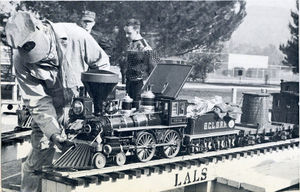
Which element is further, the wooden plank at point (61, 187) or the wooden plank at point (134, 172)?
the wooden plank at point (134, 172)

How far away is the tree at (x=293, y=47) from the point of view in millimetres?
4955

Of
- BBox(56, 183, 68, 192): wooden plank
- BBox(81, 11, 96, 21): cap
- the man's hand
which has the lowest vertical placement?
BBox(56, 183, 68, 192): wooden plank

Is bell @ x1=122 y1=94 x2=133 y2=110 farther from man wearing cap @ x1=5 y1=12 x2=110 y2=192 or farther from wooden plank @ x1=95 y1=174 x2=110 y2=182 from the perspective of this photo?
wooden plank @ x1=95 y1=174 x2=110 y2=182

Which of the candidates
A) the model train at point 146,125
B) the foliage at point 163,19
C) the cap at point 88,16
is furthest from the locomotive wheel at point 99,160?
the cap at point 88,16

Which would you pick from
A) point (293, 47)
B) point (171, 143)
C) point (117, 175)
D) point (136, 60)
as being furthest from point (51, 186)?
point (293, 47)

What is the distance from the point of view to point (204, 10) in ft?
13.5

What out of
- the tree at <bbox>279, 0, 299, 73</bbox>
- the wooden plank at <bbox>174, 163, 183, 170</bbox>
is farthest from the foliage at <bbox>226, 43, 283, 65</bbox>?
the wooden plank at <bbox>174, 163, 183, 170</bbox>

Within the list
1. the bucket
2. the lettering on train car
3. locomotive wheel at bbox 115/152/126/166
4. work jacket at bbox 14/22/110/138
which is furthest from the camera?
the bucket

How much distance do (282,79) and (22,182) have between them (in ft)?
10.7

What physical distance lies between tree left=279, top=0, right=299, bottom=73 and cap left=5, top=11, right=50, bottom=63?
9.90ft

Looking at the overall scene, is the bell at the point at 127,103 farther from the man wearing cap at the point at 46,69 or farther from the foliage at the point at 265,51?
the foliage at the point at 265,51

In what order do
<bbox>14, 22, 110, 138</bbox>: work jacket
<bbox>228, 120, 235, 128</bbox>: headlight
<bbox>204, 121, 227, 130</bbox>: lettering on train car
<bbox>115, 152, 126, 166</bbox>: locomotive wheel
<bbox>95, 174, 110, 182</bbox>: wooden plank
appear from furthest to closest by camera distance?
<bbox>228, 120, 235, 128</bbox>: headlight → <bbox>204, 121, 227, 130</bbox>: lettering on train car → <bbox>115, 152, 126, 166</bbox>: locomotive wheel → <bbox>95, 174, 110, 182</bbox>: wooden plank → <bbox>14, 22, 110, 138</bbox>: work jacket

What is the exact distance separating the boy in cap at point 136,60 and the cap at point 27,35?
2.79 ft

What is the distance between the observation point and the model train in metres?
3.43
